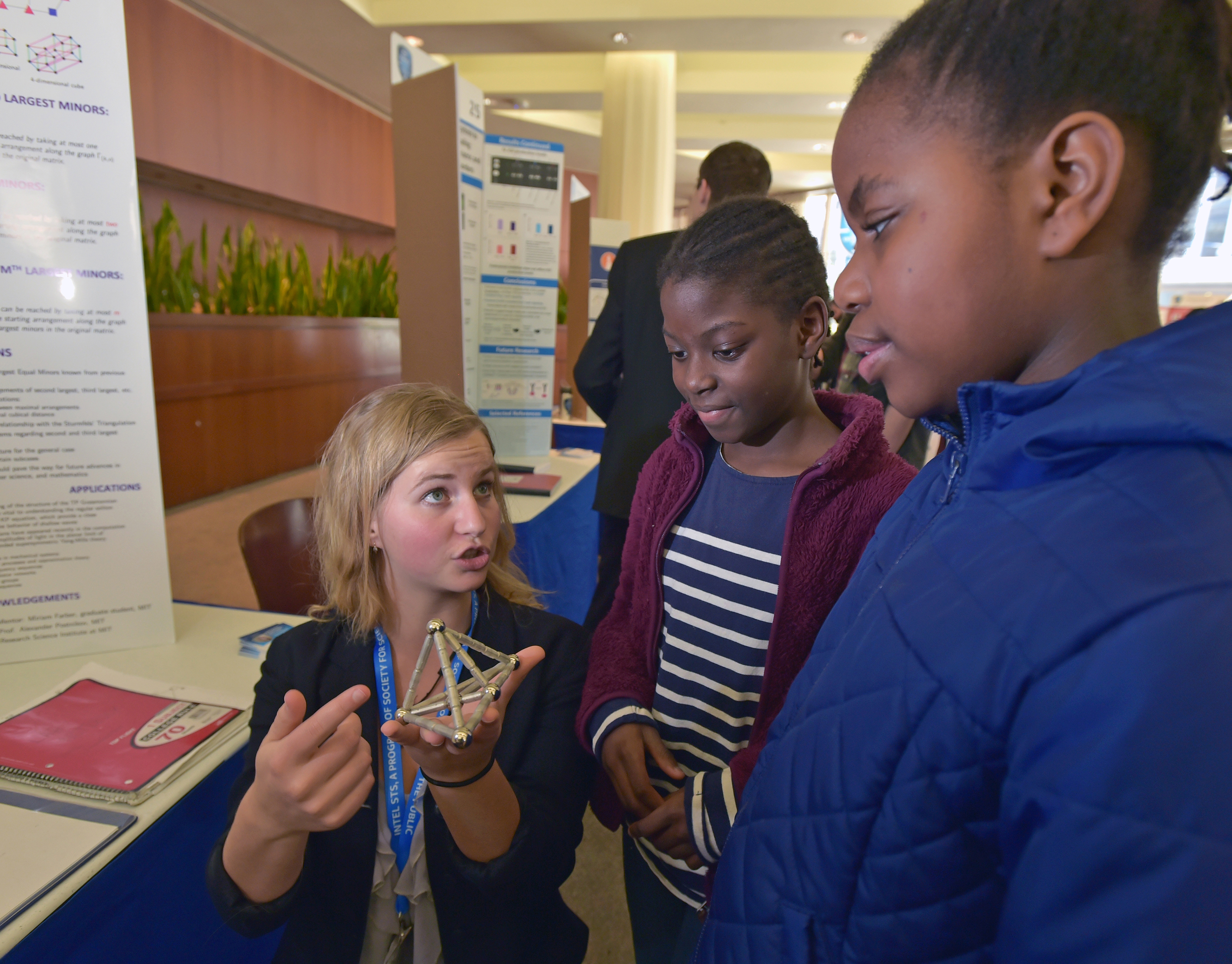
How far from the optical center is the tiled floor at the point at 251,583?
6.24ft

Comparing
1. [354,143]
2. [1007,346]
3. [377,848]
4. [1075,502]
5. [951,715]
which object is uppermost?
[354,143]

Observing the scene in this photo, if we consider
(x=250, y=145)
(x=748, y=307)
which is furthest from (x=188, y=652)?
(x=250, y=145)

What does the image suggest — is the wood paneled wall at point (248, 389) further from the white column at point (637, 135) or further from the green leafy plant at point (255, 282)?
the white column at point (637, 135)

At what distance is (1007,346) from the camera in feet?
1.71

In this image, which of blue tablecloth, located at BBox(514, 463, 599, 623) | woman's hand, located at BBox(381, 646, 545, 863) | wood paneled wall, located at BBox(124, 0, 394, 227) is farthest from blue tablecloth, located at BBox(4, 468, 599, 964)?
wood paneled wall, located at BBox(124, 0, 394, 227)

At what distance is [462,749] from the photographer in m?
0.78

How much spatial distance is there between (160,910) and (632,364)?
1731 millimetres

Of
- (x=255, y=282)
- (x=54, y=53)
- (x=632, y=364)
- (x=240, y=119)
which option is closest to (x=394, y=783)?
(x=632, y=364)

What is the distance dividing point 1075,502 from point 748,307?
2.23ft

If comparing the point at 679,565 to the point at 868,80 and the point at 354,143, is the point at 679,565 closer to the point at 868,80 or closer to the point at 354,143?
the point at 868,80

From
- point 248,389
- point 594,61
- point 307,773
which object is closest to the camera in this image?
point 307,773

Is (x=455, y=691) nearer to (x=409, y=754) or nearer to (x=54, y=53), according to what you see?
(x=409, y=754)

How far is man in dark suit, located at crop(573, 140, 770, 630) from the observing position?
206cm

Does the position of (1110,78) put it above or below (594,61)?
below
